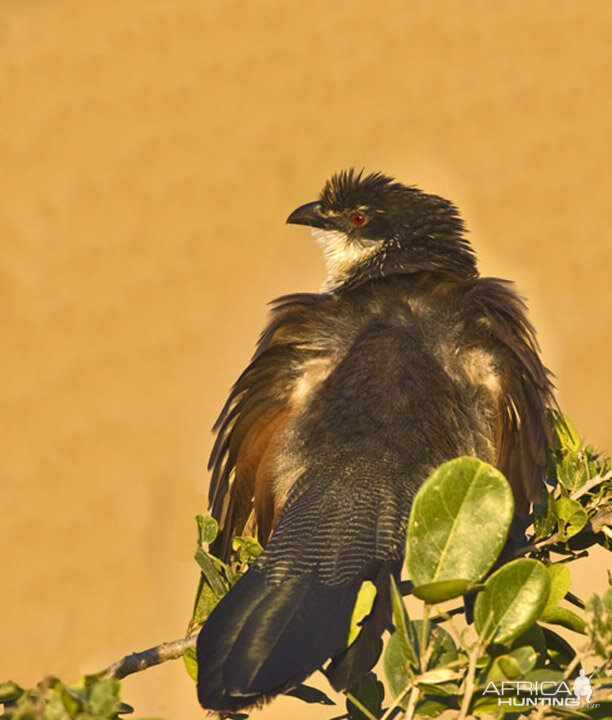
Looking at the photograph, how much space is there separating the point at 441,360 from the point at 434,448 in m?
0.38

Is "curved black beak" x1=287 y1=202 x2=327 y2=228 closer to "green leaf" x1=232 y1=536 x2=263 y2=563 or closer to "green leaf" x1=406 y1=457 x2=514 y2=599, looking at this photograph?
"green leaf" x1=232 y1=536 x2=263 y2=563

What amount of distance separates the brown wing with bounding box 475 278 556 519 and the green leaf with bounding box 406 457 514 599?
3.59ft

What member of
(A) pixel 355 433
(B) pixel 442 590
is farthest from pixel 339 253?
(B) pixel 442 590

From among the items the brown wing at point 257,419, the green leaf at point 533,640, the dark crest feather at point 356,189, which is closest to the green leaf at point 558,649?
the green leaf at point 533,640

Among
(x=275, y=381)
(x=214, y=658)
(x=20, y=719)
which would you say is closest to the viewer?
(x=20, y=719)

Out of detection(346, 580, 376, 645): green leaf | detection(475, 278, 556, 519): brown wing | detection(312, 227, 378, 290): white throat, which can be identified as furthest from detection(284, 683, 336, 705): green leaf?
detection(312, 227, 378, 290): white throat

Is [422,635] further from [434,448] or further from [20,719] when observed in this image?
[434,448]

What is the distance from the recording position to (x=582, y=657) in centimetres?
167

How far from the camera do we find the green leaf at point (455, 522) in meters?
1.81

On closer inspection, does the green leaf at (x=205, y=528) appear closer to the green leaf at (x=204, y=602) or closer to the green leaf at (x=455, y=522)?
the green leaf at (x=204, y=602)

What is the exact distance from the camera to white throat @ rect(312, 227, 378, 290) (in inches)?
161

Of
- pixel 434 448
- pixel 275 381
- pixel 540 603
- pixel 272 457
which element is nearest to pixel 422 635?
pixel 540 603

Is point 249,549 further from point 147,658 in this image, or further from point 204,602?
point 147,658

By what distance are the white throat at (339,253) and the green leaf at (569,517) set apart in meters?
1.66
